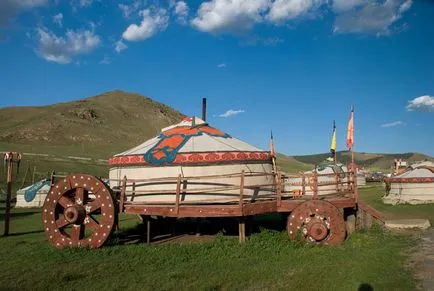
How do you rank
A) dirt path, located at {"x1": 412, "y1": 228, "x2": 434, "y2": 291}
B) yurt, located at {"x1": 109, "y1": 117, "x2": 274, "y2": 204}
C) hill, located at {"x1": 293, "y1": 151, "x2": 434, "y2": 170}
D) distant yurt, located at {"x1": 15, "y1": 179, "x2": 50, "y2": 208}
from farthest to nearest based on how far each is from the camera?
1. hill, located at {"x1": 293, "y1": 151, "x2": 434, "y2": 170}
2. distant yurt, located at {"x1": 15, "y1": 179, "x2": 50, "y2": 208}
3. yurt, located at {"x1": 109, "y1": 117, "x2": 274, "y2": 204}
4. dirt path, located at {"x1": 412, "y1": 228, "x2": 434, "y2": 291}

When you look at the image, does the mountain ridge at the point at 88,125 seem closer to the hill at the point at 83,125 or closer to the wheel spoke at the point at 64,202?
the hill at the point at 83,125

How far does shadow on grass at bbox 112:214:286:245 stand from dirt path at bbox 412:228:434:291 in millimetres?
4030

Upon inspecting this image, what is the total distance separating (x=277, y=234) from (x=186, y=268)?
12.0 ft

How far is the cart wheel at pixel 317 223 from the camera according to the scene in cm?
1043

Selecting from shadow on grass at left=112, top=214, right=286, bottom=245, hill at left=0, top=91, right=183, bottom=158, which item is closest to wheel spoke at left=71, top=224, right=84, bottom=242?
shadow on grass at left=112, top=214, right=286, bottom=245

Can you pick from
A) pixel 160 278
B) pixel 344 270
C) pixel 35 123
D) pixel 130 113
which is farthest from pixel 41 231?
pixel 130 113

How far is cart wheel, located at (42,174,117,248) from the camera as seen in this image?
34.9 feet

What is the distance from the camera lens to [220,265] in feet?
28.7

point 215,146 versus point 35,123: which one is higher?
point 35,123

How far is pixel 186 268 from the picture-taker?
858cm

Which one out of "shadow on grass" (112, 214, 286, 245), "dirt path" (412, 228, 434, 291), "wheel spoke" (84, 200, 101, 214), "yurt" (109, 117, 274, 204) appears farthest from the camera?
"shadow on grass" (112, 214, 286, 245)

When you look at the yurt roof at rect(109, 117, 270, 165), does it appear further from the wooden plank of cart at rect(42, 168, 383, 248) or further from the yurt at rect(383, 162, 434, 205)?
the yurt at rect(383, 162, 434, 205)

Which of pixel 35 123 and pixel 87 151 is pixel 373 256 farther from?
pixel 35 123

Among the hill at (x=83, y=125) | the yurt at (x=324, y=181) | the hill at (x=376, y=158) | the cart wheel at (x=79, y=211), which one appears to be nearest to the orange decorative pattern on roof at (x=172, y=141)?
the cart wheel at (x=79, y=211)
